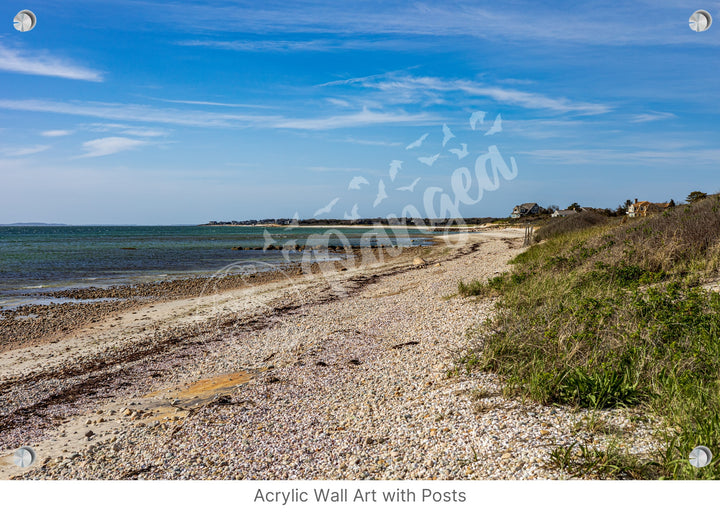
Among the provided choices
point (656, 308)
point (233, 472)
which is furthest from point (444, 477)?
point (656, 308)

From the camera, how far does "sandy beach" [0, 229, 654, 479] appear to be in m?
4.26

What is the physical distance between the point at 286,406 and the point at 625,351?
4.30 m

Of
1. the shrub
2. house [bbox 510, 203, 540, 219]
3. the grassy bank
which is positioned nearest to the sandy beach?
the grassy bank

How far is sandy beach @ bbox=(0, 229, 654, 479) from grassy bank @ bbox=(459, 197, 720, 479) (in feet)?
0.90

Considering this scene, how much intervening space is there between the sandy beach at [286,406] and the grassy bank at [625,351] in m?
0.27

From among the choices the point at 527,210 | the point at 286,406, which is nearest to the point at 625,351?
the point at 286,406

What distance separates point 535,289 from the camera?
9320mm

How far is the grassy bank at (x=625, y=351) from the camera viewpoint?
12.4ft

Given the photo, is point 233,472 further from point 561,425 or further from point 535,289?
point 535,289

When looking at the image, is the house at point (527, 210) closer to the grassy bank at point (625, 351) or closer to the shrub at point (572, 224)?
the shrub at point (572, 224)

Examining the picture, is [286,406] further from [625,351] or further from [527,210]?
[527,210]

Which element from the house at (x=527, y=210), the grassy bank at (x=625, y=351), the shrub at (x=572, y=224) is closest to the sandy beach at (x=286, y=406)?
the grassy bank at (x=625, y=351)

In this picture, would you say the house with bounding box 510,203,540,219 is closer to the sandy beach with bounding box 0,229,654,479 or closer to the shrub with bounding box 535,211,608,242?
the shrub with bounding box 535,211,608,242

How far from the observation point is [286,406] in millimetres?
6023
